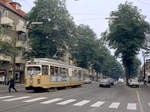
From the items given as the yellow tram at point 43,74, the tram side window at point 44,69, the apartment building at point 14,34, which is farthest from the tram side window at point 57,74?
the apartment building at point 14,34

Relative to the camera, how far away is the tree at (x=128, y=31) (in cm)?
4300

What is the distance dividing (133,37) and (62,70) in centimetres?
2108

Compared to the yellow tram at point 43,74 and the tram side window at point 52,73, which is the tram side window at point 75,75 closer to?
the yellow tram at point 43,74

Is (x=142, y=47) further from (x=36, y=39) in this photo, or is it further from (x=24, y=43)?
(x=24, y=43)

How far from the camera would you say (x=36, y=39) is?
39.7 metres

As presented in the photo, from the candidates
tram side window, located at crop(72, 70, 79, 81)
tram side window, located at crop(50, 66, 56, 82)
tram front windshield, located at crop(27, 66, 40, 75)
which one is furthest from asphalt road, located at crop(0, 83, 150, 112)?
tram side window, located at crop(72, 70, 79, 81)

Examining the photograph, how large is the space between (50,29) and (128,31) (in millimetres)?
14228

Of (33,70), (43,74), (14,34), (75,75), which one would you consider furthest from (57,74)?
(14,34)

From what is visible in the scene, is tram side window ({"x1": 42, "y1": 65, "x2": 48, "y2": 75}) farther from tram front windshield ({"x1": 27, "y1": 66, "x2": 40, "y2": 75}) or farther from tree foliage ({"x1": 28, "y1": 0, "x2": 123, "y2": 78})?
tree foliage ({"x1": 28, "y1": 0, "x2": 123, "y2": 78})

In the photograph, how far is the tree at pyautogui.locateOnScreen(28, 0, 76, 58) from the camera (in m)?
39.8

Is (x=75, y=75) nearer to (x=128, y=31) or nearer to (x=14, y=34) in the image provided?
(x=128, y=31)

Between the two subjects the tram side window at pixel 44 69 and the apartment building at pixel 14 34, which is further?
the apartment building at pixel 14 34

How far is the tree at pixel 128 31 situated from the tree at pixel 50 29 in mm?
8391

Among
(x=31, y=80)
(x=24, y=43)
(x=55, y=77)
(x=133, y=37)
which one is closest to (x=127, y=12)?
(x=133, y=37)
